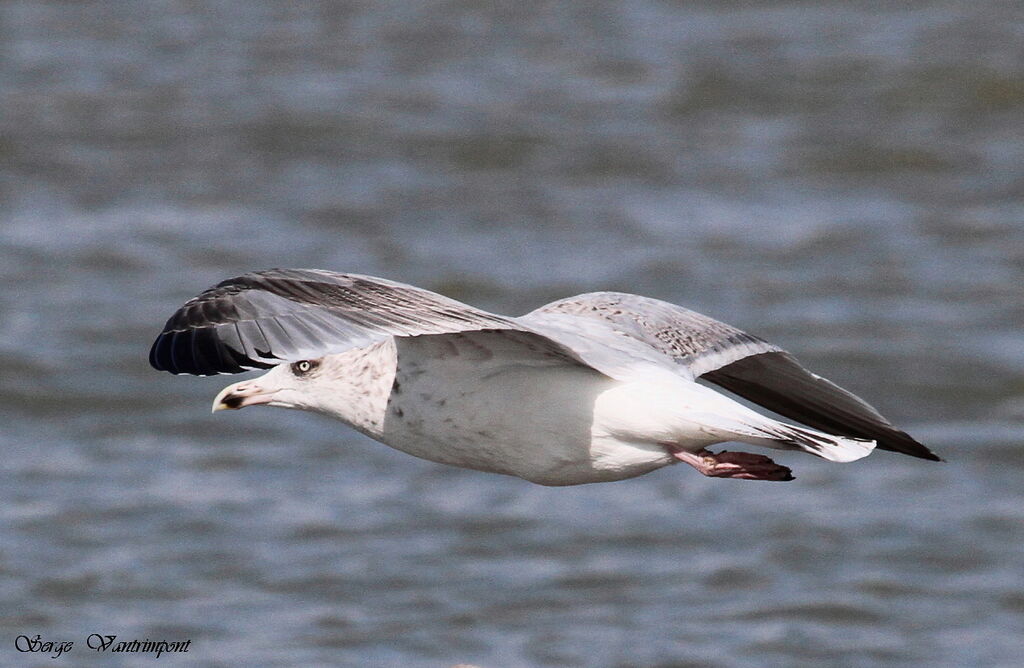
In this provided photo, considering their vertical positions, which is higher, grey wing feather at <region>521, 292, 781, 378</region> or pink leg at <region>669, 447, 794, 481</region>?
grey wing feather at <region>521, 292, 781, 378</region>

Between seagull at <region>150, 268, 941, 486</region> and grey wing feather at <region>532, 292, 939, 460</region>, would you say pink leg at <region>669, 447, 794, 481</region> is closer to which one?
seagull at <region>150, 268, 941, 486</region>

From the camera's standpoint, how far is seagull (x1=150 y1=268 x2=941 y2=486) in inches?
183

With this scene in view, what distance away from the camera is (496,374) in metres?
5.23

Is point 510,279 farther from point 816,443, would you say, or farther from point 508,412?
point 816,443

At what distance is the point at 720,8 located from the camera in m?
16.2

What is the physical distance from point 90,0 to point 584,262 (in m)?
6.98

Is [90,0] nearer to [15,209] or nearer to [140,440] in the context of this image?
[15,209]

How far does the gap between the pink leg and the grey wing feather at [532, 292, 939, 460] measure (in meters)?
0.45

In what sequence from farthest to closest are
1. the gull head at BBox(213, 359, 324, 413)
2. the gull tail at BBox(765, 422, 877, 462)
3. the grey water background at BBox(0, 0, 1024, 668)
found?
the grey water background at BBox(0, 0, 1024, 668)
the gull head at BBox(213, 359, 324, 413)
the gull tail at BBox(765, 422, 877, 462)

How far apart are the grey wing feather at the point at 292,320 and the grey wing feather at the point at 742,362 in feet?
2.81

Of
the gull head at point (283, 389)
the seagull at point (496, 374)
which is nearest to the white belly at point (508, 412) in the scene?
the seagull at point (496, 374)

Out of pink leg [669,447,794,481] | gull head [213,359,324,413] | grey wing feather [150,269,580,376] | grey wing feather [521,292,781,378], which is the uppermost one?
grey wing feather [521,292,781,378]

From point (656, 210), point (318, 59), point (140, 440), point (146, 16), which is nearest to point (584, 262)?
point (656, 210)

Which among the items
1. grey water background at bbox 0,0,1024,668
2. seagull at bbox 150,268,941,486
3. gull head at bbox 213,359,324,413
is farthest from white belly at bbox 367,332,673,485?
grey water background at bbox 0,0,1024,668
